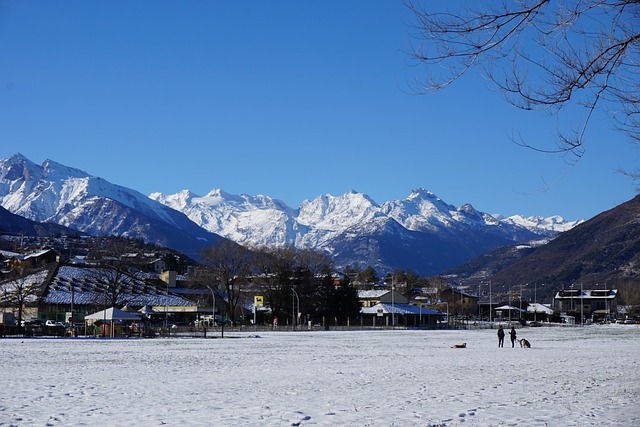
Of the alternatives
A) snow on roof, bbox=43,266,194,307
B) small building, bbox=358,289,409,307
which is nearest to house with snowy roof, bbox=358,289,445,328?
small building, bbox=358,289,409,307

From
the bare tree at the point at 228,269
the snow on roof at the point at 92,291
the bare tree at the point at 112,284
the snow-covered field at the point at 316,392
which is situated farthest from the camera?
the bare tree at the point at 228,269

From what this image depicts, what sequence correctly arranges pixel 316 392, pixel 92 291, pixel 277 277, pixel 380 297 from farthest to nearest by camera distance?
1. pixel 380 297
2. pixel 277 277
3. pixel 92 291
4. pixel 316 392

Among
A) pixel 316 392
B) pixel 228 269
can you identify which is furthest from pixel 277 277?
pixel 316 392

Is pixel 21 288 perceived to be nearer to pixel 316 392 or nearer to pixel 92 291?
pixel 92 291

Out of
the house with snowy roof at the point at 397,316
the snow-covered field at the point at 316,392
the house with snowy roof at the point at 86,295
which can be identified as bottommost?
the snow-covered field at the point at 316,392

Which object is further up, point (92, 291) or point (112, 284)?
point (112, 284)

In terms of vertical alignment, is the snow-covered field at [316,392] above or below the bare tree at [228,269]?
below

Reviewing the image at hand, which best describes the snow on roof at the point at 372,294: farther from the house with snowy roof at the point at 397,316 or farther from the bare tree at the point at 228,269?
the bare tree at the point at 228,269

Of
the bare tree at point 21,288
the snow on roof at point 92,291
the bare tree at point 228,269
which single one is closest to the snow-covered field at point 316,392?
the bare tree at point 21,288

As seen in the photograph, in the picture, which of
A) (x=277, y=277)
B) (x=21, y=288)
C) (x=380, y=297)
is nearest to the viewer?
(x=21, y=288)

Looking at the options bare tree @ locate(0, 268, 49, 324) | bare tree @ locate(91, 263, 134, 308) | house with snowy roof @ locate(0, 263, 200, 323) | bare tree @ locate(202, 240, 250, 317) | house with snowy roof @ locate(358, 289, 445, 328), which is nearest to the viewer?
bare tree @ locate(0, 268, 49, 324)

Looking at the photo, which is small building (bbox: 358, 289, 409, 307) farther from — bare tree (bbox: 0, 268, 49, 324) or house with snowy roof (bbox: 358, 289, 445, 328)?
bare tree (bbox: 0, 268, 49, 324)

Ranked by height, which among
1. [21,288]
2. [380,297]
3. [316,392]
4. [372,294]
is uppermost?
[372,294]

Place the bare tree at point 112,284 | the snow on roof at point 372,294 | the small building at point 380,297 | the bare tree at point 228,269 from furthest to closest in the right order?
the snow on roof at point 372,294
the small building at point 380,297
the bare tree at point 228,269
the bare tree at point 112,284
